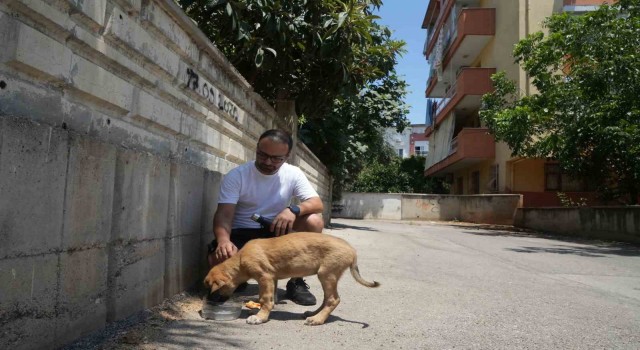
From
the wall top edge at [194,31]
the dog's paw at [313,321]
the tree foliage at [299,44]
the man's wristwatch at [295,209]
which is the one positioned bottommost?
the dog's paw at [313,321]

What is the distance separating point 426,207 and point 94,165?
30345 millimetres

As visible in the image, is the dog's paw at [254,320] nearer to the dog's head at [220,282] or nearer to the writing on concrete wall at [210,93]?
the dog's head at [220,282]

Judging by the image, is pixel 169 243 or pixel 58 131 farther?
pixel 169 243

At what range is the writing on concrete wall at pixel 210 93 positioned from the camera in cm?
462

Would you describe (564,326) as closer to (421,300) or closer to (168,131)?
(421,300)

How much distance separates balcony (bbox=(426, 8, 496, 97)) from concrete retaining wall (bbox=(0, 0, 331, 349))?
24.0 m

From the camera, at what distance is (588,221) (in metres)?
16.6

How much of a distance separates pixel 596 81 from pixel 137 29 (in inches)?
587

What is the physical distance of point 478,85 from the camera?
25547 millimetres

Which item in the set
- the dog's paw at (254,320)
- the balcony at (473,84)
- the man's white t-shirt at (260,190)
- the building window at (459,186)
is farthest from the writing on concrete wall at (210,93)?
the building window at (459,186)

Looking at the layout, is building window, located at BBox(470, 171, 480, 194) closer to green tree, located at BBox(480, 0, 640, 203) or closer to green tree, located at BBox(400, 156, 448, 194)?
green tree, located at BBox(480, 0, 640, 203)

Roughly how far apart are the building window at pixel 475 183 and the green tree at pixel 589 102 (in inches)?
438

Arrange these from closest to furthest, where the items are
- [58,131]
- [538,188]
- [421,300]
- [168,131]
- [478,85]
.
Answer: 1. [58,131]
2. [168,131]
3. [421,300]
4. [538,188]
5. [478,85]

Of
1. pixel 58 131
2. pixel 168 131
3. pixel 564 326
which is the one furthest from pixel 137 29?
pixel 564 326
